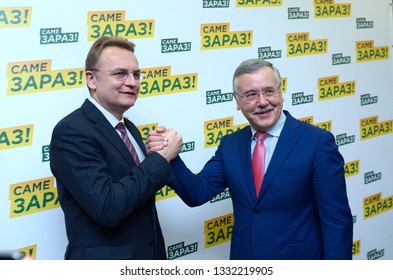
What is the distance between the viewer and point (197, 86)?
2.61 m

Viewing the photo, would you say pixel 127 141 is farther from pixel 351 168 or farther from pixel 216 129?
pixel 351 168

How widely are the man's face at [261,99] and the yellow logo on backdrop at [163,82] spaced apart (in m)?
0.66

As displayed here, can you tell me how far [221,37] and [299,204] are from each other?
1.23 m

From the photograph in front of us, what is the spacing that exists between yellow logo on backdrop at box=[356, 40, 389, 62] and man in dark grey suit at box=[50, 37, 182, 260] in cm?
215

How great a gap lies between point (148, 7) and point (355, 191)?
2028 millimetres

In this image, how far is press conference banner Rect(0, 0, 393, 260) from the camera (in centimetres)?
204

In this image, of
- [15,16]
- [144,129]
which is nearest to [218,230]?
[144,129]

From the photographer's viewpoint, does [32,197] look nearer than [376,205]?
Yes

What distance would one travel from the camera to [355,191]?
3.43 m

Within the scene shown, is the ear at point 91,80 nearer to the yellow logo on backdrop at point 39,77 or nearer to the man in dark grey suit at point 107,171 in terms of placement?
the man in dark grey suit at point 107,171

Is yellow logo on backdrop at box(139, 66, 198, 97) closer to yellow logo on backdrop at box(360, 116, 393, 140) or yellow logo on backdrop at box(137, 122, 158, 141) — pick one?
yellow logo on backdrop at box(137, 122, 158, 141)

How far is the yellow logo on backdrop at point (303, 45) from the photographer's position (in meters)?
3.03

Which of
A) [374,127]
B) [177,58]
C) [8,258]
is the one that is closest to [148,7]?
[177,58]

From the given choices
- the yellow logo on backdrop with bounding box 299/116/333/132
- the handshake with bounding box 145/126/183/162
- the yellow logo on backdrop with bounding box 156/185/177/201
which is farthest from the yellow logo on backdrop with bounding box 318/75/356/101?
the handshake with bounding box 145/126/183/162
